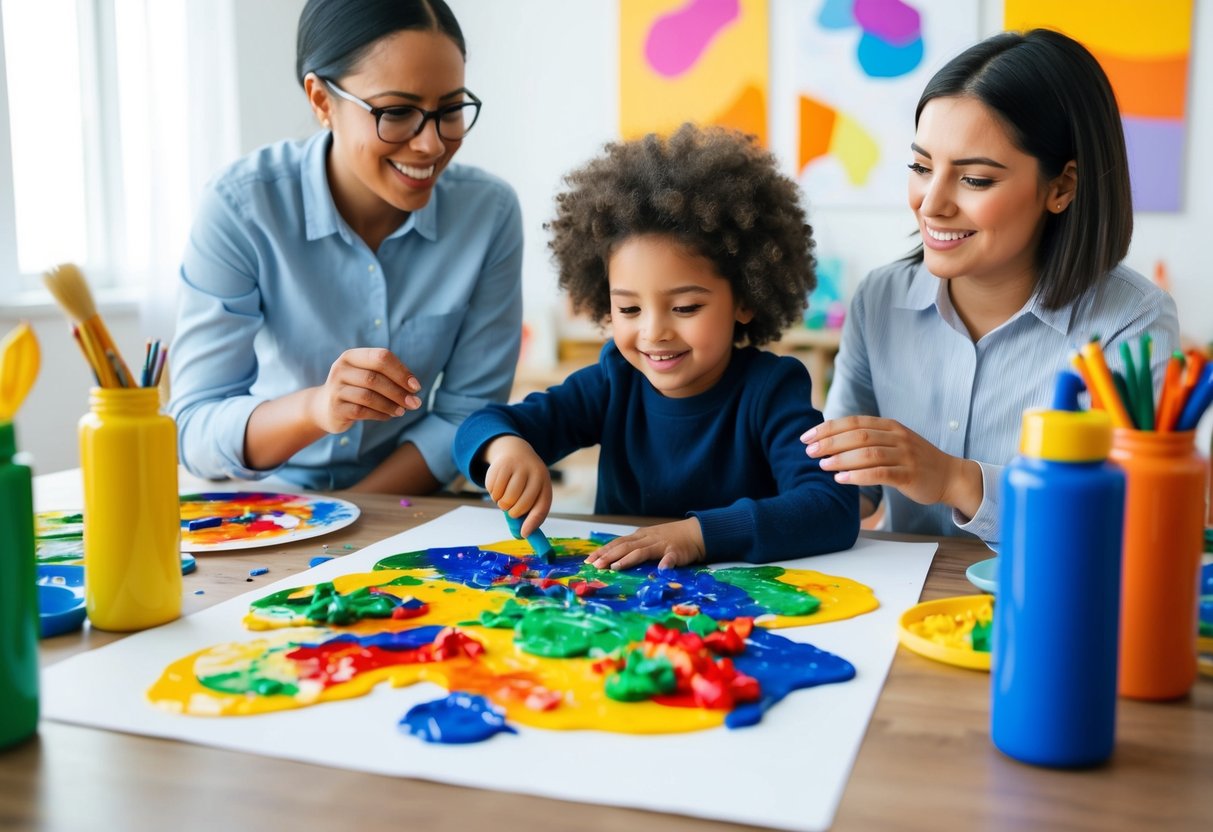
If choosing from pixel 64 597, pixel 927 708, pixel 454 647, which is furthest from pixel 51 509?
pixel 927 708

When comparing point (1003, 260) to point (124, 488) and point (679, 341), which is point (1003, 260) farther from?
point (124, 488)

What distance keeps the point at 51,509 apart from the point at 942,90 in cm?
115

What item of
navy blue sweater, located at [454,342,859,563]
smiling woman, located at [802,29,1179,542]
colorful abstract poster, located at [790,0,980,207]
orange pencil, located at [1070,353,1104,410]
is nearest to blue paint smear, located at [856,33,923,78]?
colorful abstract poster, located at [790,0,980,207]

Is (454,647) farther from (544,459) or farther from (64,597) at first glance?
(544,459)

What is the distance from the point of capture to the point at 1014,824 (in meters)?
0.54

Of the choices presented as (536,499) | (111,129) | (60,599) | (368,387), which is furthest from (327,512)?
(111,129)

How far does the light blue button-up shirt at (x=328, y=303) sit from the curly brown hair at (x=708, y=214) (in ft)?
0.91

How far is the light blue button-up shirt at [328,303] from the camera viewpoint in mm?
1553

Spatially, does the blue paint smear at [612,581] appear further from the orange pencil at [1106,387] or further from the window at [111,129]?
the window at [111,129]

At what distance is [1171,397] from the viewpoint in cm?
67

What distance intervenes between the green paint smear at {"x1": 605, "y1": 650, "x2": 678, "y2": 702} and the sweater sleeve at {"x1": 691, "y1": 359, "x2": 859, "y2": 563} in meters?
0.35

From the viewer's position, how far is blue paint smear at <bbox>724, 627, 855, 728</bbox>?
0.68 meters

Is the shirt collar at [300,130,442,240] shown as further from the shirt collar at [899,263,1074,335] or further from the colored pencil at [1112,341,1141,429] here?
the colored pencil at [1112,341,1141,429]

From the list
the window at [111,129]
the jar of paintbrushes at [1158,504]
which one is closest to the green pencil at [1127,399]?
the jar of paintbrushes at [1158,504]
